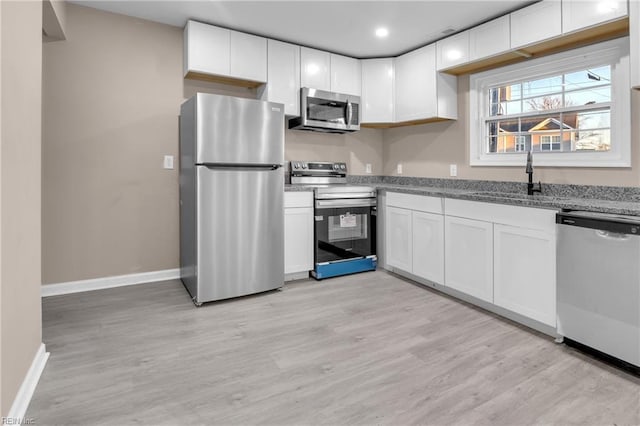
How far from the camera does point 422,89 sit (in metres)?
→ 3.94

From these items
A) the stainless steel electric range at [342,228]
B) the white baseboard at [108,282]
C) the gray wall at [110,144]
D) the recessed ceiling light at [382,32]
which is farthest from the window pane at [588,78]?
the white baseboard at [108,282]

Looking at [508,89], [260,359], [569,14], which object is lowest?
[260,359]

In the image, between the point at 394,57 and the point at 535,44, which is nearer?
the point at 535,44

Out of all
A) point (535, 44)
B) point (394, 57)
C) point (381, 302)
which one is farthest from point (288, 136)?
point (535, 44)

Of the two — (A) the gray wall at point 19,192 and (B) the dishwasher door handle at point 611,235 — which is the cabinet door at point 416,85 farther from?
(A) the gray wall at point 19,192

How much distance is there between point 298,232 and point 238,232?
71cm

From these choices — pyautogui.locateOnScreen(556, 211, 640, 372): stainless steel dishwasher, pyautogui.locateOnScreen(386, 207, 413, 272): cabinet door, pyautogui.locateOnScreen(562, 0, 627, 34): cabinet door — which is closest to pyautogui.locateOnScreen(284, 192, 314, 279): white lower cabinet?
pyautogui.locateOnScreen(386, 207, 413, 272): cabinet door

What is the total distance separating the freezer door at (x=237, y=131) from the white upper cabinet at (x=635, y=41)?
96.8 inches

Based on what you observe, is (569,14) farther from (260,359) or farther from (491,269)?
(260,359)

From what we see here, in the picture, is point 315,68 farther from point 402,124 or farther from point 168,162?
point 168,162

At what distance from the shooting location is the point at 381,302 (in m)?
3.06

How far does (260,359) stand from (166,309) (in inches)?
45.2

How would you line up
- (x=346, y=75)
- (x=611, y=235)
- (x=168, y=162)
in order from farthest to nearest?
(x=346, y=75) → (x=168, y=162) → (x=611, y=235)

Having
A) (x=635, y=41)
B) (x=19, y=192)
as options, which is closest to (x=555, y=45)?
(x=635, y=41)
